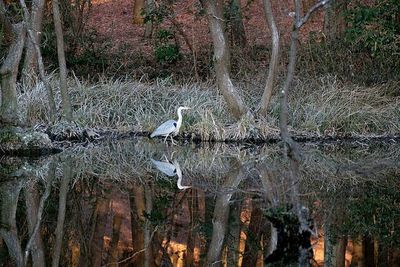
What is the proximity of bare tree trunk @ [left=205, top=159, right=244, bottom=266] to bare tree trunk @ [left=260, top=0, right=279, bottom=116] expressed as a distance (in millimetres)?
3361

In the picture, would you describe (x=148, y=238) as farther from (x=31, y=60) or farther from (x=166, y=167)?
(x=31, y=60)

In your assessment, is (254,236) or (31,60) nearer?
(254,236)

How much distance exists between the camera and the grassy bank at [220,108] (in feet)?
44.1

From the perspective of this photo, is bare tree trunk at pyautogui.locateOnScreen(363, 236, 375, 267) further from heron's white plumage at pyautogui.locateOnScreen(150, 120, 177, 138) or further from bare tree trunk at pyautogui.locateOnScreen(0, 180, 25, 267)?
heron's white plumage at pyautogui.locateOnScreen(150, 120, 177, 138)

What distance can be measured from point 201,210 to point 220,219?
62cm

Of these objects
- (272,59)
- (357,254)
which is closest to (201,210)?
(357,254)

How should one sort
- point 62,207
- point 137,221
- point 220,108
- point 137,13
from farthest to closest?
point 137,13
point 220,108
point 62,207
point 137,221

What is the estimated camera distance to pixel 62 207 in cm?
859

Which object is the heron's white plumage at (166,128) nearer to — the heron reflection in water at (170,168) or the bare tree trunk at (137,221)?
the heron reflection in water at (170,168)

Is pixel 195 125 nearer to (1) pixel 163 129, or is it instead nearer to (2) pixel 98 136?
(1) pixel 163 129

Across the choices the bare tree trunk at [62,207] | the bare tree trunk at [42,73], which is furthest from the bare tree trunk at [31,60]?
the bare tree trunk at [62,207]

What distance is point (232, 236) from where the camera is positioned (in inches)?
301

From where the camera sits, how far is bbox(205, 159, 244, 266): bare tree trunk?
714 cm

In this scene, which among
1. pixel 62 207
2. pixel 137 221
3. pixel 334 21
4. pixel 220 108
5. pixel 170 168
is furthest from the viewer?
pixel 334 21
